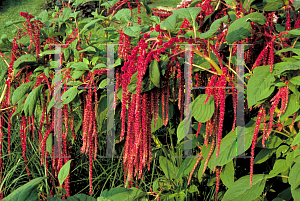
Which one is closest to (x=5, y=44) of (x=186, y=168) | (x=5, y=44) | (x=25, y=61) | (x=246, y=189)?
(x=5, y=44)

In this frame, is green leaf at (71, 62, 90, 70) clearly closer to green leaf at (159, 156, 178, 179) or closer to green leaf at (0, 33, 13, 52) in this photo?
green leaf at (0, 33, 13, 52)

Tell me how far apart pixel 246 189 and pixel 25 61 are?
1.40 metres

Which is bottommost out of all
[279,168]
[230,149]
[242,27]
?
[279,168]

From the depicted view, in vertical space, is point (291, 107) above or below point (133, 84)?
below

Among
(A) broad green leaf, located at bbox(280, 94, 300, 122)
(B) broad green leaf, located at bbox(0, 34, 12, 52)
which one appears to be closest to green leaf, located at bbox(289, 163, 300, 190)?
(A) broad green leaf, located at bbox(280, 94, 300, 122)

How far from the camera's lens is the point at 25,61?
1603 mm

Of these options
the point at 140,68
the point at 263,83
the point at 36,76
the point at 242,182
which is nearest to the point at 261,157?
the point at 242,182

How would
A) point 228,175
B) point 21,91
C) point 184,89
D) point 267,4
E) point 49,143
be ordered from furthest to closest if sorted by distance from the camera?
1. point 49,143
2. point 21,91
3. point 228,175
4. point 184,89
5. point 267,4

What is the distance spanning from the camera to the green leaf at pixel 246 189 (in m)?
1.36

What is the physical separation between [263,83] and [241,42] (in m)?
0.26

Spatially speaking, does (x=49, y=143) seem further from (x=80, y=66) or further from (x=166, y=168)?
(x=166, y=168)

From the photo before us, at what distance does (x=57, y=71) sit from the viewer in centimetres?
158

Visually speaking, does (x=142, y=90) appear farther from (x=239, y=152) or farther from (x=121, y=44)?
(x=239, y=152)

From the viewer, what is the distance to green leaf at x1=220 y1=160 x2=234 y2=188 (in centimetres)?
147
